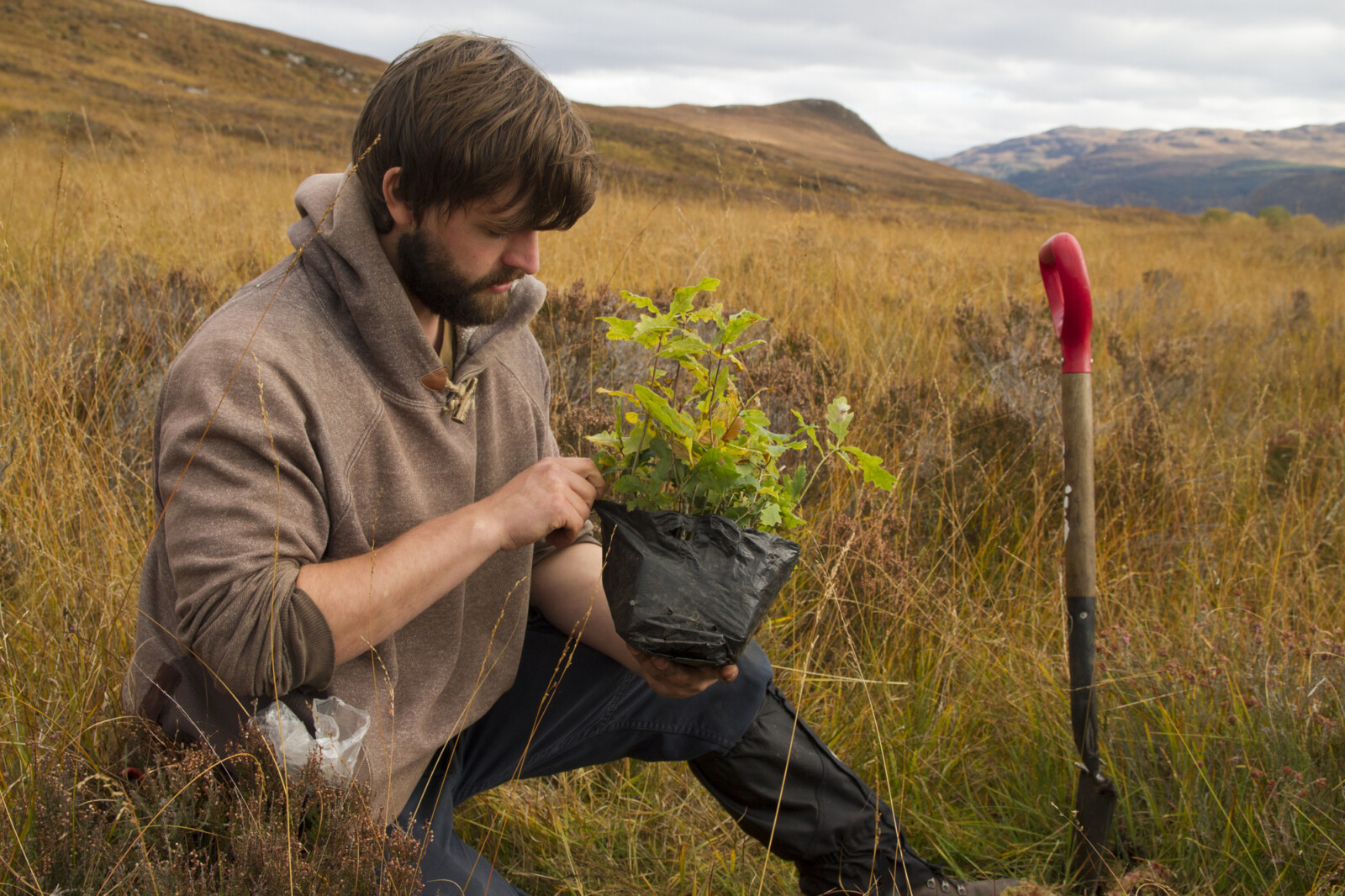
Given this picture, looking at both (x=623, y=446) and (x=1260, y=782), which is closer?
(x=623, y=446)

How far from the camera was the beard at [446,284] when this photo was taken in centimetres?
147

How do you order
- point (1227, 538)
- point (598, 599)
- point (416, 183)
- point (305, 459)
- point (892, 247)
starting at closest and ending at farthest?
point (305, 459) < point (416, 183) < point (598, 599) < point (1227, 538) < point (892, 247)

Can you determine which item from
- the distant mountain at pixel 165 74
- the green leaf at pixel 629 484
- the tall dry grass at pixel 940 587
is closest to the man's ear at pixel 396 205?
the green leaf at pixel 629 484

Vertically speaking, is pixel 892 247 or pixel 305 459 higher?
pixel 892 247

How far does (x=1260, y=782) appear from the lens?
1.82 metres

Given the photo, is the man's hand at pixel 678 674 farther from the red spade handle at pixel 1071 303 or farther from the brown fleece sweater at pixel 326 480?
the red spade handle at pixel 1071 303

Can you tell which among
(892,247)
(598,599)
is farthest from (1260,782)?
(892,247)

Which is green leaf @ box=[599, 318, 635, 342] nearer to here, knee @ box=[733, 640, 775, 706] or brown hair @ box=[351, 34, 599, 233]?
Answer: brown hair @ box=[351, 34, 599, 233]

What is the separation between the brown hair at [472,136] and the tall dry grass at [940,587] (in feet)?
3.52

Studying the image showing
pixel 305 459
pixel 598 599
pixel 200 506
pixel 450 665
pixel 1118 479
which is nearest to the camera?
pixel 200 506

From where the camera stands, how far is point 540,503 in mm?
1401

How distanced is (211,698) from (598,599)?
76 cm

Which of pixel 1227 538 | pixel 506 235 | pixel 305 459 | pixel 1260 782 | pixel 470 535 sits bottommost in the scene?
pixel 1260 782

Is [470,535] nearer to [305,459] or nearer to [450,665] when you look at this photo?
[305,459]
